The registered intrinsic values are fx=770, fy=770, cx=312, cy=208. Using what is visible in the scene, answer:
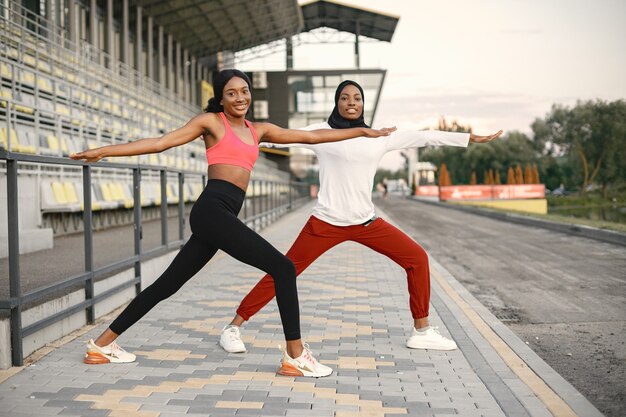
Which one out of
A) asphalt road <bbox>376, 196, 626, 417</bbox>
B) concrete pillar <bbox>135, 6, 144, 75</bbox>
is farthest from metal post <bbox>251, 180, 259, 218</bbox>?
concrete pillar <bbox>135, 6, 144, 75</bbox>

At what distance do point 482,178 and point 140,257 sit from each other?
81.6 metres

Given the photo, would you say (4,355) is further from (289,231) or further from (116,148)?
(289,231)

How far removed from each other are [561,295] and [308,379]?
5205 millimetres

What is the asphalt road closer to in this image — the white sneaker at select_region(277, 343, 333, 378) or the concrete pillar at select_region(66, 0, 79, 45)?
the white sneaker at select_region(277, 343, 333, 378)

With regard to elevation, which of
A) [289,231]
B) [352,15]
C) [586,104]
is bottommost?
[289,231]

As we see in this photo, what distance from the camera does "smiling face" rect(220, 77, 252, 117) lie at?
4645mm

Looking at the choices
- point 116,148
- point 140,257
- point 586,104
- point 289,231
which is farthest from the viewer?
point 586,104

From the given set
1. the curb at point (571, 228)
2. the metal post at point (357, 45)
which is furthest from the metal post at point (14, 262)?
the metal post at point (357, 45)

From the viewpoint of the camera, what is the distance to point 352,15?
210 ft

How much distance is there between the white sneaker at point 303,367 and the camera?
4590 millimetres

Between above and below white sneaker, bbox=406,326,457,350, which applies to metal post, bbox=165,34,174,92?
above

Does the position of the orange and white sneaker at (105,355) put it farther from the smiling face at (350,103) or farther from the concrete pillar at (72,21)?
the concrete pillar at (72,21)

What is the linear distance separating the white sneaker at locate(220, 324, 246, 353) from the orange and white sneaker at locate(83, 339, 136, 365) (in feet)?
2.10

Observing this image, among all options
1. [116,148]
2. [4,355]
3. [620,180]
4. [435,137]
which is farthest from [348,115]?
[620,180]
